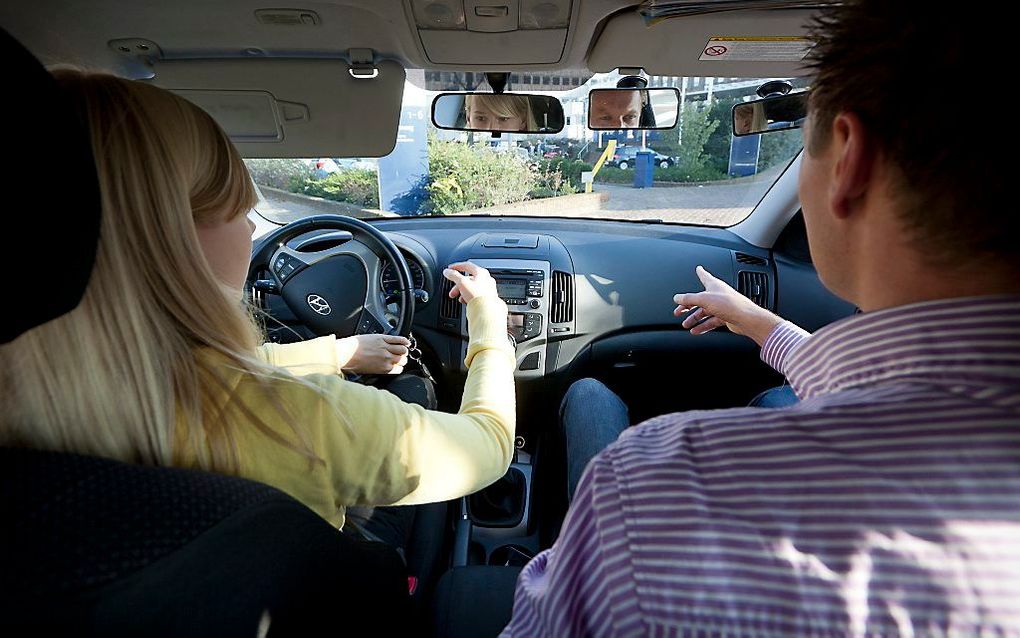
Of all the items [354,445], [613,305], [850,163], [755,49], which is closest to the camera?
[850,163]

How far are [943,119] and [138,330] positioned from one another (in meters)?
1.20

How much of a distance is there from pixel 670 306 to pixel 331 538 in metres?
2.74

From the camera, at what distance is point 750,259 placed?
3508 mm

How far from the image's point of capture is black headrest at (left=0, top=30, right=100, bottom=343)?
633 mm

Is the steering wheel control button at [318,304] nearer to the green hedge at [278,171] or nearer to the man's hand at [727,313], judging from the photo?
the green hedge at [278,171]

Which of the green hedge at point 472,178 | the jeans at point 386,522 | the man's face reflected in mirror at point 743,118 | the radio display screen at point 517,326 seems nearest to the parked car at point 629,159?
the green hedge at point 472,178

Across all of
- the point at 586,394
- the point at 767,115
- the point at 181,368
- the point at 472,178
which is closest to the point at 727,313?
the point at 586,394

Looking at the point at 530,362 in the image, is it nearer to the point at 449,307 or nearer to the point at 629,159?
the point at 449,307

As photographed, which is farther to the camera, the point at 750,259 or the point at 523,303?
the point at 750,259

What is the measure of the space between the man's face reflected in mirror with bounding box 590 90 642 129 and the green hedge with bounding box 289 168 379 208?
6.15ft

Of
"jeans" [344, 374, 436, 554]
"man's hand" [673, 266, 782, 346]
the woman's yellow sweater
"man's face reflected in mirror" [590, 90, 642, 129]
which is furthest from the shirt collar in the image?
"man's face reflected in mirror" [590, 90, 642, 129]

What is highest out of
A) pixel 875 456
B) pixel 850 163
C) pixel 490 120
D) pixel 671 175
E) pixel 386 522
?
pixel 490 120

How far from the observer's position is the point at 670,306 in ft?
11.1

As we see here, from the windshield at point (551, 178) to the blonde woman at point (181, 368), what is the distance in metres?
2.37
